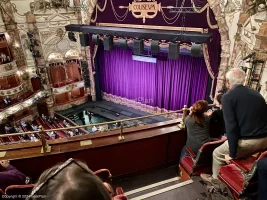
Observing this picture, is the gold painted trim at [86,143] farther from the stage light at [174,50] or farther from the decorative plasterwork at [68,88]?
the decorative plasterwork at [68,88]

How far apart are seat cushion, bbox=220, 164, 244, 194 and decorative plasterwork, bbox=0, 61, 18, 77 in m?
12.8

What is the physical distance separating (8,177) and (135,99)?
1079 centimetres

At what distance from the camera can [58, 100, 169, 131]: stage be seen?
12355 millimetres

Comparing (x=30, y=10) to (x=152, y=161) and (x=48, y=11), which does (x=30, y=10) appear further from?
(x=152, y=161)

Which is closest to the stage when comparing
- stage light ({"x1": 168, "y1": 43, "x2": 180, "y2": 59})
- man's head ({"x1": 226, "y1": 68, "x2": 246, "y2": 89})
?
stage light ({"x1": 168, "y1": 43, "x2": 180, "y2": 59})

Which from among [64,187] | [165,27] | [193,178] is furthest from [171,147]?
[165,27]

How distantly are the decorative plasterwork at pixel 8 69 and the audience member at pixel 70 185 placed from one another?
13371mm

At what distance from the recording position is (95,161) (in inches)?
139

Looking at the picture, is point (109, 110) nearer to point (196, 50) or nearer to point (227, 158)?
point (196, 50)

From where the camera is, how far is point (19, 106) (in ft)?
41.9

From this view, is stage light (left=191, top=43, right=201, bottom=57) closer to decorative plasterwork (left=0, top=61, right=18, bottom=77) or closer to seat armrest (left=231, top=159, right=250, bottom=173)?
seat armrest (left=231, top=159, right=250, bottom=173)

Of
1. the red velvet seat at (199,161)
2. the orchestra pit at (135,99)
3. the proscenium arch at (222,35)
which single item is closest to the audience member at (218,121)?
the orchestra pit at (135,99)

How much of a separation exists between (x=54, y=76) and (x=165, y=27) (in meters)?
8.47

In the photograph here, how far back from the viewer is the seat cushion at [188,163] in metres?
3.31
